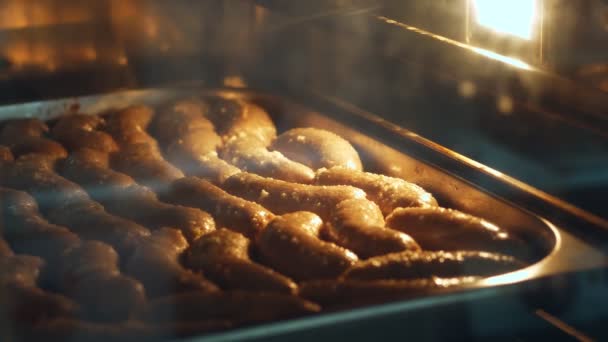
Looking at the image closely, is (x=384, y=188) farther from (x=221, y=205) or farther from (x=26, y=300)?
(x=26, y=300)

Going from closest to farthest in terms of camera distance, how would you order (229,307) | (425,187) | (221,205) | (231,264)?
(229,307), (231,264), (221,205), (425,187)

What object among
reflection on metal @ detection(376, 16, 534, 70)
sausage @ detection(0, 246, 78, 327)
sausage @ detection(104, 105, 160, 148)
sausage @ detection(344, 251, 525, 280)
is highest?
reflection on metal @ detection(376, 16, 534, 70)

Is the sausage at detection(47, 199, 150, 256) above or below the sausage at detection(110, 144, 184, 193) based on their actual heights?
above

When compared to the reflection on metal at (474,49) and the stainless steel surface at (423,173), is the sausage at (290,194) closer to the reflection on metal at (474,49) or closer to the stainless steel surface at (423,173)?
the stainless steel surface at (423,173)

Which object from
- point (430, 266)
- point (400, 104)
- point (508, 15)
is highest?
point (508, 15)

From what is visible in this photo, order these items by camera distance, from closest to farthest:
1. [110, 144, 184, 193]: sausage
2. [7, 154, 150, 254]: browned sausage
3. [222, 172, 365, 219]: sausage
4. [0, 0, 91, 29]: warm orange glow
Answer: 1. [7, 154, 150, 254]: browned sausage
2. [222, 172, 365, 219]: sausage
3. [110, 144, 184, 193]: sausage
4. [0, 0, 91, 29]: warm orange glow

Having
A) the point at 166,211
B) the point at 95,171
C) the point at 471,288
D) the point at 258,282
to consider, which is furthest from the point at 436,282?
the point at 95,171

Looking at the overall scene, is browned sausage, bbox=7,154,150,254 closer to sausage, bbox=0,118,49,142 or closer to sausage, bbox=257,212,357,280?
sausage, bbox=0,118,49,142

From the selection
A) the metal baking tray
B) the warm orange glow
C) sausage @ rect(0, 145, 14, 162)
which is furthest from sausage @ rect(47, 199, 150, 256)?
the warm orange glow

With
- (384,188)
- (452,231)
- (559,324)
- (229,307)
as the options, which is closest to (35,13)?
(384,188)
